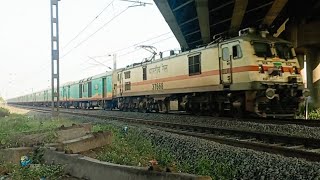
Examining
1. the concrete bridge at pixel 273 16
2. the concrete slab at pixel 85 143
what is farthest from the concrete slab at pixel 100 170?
the concrete bridge at pixel 273 16

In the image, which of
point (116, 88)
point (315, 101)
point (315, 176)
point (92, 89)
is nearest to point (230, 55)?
point (315, 176)

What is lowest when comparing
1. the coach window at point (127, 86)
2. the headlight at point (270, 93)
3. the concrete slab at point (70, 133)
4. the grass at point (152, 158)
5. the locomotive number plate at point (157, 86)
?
the grass at point (152, 158)

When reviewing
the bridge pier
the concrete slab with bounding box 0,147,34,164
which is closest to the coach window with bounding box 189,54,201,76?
the bridge pier

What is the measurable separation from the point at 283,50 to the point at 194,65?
4.07 metres

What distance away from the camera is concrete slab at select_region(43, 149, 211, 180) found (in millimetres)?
4238

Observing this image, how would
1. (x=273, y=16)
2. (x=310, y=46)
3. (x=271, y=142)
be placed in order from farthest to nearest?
(x=310, y=46)
(x=273, y=16)
(x=271, y=142)

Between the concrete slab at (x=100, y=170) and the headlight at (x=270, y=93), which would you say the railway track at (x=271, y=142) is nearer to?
the headlight at (x=270, y=93)

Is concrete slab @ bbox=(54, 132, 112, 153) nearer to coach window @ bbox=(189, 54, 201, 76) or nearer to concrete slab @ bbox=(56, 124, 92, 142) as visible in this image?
concrete slab @ bbox=(56, 124, 92, 142)

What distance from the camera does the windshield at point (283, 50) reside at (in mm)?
14290

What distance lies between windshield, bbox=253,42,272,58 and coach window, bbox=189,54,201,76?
316 cm

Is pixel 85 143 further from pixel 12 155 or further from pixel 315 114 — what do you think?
pixel 315 114

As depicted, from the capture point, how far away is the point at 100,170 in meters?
5.36

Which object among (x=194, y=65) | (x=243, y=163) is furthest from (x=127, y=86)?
(x=243, y=163)

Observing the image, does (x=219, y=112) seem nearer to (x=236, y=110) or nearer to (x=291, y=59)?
(x=236, y=110)
